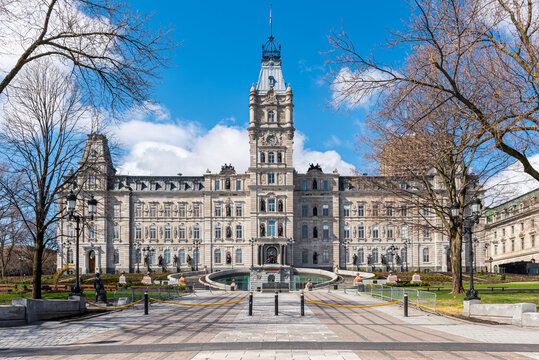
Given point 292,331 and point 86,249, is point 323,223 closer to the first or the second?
point 86,249

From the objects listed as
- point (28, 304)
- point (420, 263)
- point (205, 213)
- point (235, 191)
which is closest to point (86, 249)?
point (205, 213)

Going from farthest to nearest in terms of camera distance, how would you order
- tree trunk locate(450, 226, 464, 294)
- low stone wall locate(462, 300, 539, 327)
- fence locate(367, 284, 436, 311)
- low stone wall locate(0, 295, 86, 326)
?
tree trunk locate(450, 226, 464, 294) → fence locate(367, 284, 436, 311) → low stone wall locate(0, 295, 86, 326) → low stone wall locate(462, 300, 539, 327)

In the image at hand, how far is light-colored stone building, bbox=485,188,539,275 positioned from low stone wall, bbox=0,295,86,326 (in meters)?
52.2

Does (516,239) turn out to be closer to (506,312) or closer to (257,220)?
(257,220)

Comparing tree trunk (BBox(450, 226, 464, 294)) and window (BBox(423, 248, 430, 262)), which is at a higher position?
tree trunk (BBox(450, 226, 464, 294))

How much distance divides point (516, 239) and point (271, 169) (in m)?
38.9

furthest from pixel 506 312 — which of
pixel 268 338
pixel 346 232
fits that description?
pixel 346 232

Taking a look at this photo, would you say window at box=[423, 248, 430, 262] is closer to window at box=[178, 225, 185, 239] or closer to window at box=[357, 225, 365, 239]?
window at box=[357, 225, 365, 239]

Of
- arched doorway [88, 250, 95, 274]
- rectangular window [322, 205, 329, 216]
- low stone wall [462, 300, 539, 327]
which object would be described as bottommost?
arched doorway [88, 250, 95, 274]

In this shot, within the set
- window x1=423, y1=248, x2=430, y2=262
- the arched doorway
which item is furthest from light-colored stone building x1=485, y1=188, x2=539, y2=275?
the arched doorway

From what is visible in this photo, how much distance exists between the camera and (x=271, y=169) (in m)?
76.6

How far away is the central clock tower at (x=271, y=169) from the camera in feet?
250

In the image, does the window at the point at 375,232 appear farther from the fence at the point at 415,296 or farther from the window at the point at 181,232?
the fence at the point at 415,296

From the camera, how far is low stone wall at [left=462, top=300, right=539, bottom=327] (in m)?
17.5
